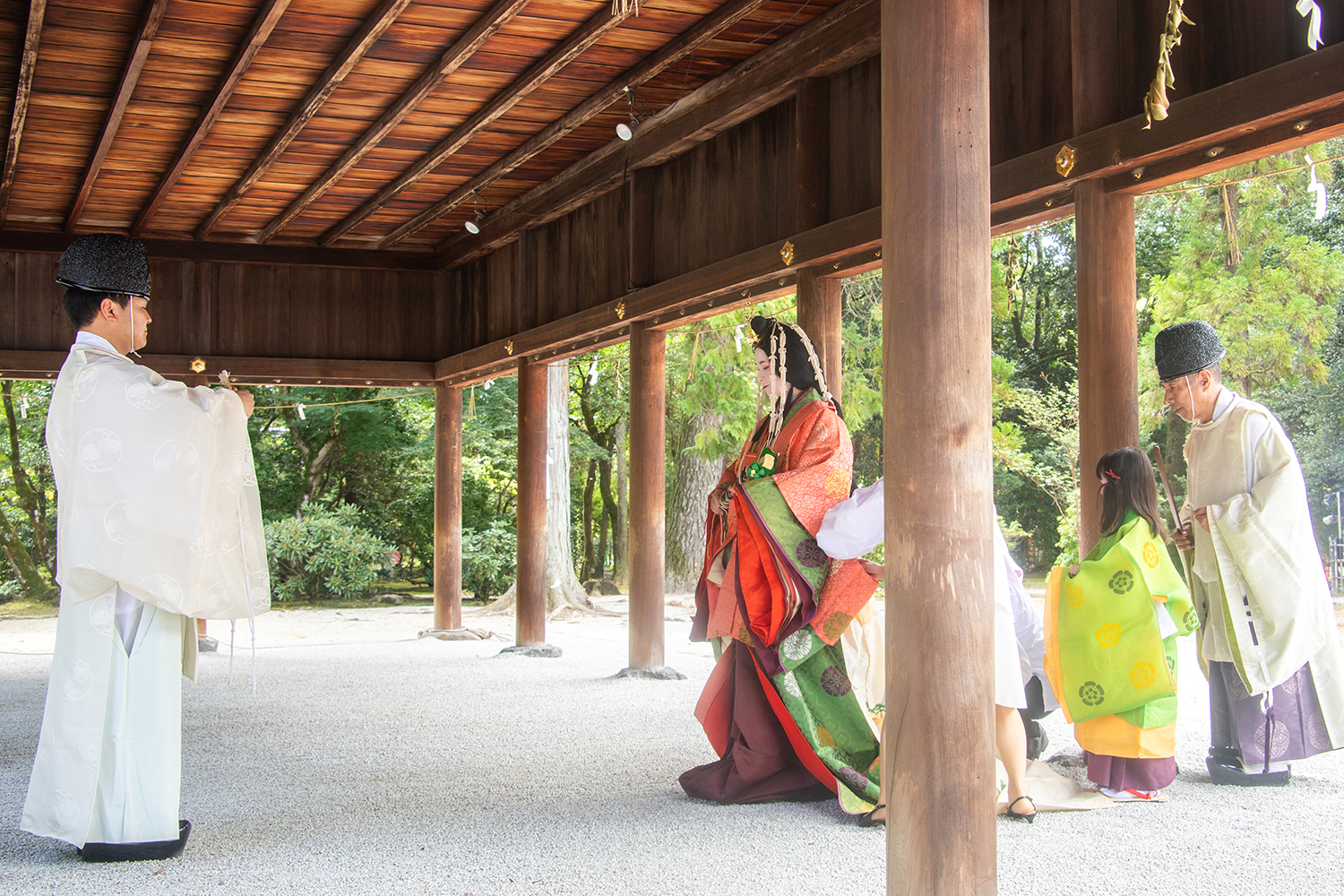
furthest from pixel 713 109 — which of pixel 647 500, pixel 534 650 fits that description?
pixel 534 650

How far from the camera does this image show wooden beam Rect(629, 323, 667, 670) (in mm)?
5996

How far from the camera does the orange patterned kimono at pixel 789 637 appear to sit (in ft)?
10.4

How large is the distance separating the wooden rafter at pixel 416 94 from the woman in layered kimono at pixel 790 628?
1.73 m

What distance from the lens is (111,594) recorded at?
2.85 metres

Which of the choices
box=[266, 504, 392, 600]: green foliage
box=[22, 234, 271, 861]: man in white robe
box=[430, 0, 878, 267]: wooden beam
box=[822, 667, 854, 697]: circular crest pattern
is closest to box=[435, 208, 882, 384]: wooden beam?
box=[430, 0, 878, 267]: wooden beam

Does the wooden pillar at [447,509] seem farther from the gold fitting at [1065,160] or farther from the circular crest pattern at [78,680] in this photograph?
the gold fitting at [1065,160]

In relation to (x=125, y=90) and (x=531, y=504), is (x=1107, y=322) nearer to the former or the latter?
(x=125, y=90)

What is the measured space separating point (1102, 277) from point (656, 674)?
3551mm

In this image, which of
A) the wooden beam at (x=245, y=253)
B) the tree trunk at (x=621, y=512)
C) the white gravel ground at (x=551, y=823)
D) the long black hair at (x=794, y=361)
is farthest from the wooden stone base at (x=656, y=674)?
the tree trunk at (x=621, y=512)

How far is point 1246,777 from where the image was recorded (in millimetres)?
3316

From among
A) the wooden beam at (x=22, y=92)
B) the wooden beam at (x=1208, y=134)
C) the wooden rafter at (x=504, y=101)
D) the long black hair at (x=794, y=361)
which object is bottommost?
the long black hair at (x=794, y=361)

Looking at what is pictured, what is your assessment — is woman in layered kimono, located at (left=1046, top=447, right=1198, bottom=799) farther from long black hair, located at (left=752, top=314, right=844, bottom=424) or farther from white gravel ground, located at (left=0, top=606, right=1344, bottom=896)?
long black hair, located at (left=752, top=314, right=844, bottom=424)

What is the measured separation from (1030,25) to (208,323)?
20.2 feet

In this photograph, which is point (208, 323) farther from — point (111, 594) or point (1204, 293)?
point (1204, 293)
